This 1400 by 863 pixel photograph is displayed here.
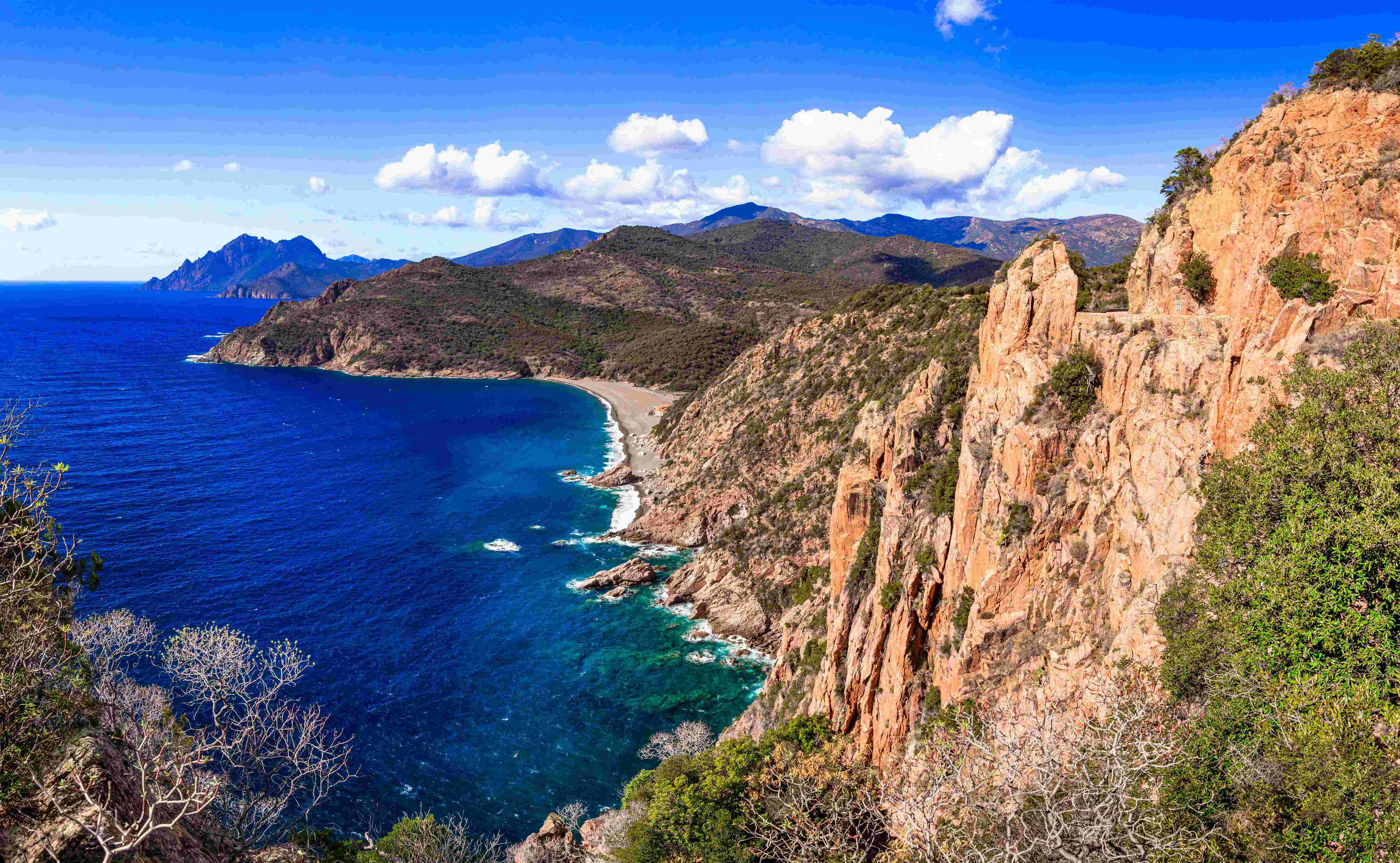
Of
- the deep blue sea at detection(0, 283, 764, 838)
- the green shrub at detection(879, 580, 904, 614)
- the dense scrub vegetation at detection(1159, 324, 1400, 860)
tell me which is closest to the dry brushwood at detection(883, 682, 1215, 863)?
the dense scrub vegetation at detection(1159, 324, 1400, 860)

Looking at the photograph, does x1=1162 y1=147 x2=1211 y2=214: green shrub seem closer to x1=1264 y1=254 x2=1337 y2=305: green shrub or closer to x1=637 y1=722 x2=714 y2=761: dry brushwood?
x1=1264 y1=254 x2=1337 y2=305: green shrub

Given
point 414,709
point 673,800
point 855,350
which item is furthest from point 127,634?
point 855,350

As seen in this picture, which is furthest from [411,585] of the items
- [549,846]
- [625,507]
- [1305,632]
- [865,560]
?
[1305,632]

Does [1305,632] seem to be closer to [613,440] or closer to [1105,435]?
[1105,435]

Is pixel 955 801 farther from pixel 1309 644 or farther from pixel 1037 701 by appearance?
pixel 1309 644

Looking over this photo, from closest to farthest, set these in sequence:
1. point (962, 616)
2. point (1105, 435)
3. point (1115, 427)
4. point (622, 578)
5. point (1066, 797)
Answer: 1. point (1066, 797)
2. point (1115, 427)
3. point (1105, 435)
4. point (962, 616)
5. point (622, 578)

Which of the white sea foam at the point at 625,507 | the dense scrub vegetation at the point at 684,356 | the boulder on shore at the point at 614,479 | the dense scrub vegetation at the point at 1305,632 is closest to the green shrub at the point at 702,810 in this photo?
the dense scrub vegetation at the point at 1305,632
